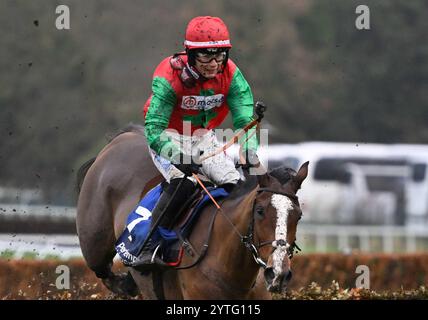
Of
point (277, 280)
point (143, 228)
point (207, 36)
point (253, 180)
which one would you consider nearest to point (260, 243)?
point (277, 280)

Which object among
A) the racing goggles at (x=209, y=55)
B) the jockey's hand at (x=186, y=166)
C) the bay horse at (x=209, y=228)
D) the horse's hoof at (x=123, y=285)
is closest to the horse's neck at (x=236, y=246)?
the bay horse at (x=209, y=228)

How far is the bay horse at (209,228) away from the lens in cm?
514

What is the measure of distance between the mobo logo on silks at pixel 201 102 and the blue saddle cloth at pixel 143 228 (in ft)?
1.74

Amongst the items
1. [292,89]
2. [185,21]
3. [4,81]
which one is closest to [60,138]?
[4,81]

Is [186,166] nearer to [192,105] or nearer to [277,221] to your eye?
Result: [192,105]

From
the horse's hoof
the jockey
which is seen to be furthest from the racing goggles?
the horse's hoof

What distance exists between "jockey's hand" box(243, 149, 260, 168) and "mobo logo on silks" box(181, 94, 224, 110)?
1.78ft

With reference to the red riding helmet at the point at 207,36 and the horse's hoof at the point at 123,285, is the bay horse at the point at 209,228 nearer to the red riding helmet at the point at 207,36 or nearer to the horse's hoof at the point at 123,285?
the horse's hoof at the point at 123,285

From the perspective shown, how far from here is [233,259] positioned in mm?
5551

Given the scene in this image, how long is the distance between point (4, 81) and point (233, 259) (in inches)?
613

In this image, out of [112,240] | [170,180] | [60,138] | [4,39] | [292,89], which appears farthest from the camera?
[292,89]

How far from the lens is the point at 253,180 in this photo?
562 centimetres

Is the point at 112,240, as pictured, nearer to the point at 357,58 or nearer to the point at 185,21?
the point at 185,21

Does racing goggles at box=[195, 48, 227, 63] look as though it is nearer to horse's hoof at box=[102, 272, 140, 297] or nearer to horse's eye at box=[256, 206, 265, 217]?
horse's eye at box=[256, 206, 265, 217]
